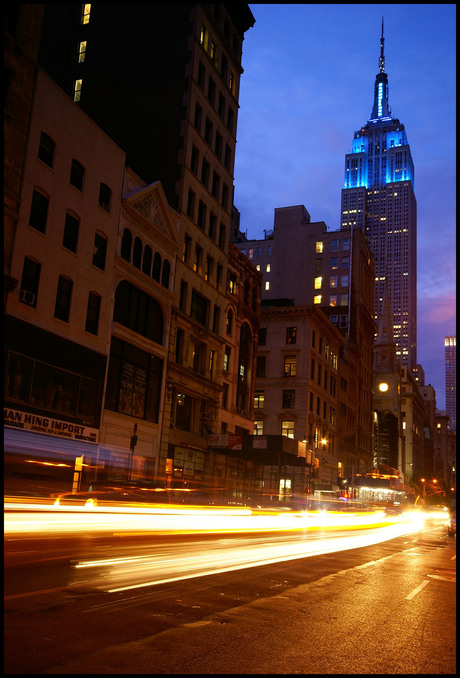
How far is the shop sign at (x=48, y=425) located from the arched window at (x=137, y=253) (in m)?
10.9

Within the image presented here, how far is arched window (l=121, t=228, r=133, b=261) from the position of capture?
37.5 meters

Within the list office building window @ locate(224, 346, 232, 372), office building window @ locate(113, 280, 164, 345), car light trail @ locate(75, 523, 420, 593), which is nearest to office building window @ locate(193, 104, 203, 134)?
office building window @ locate(113, 280, 164, 345)

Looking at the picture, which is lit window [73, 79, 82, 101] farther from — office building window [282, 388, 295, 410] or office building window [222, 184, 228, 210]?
office building window [282, 388, 295, 410]

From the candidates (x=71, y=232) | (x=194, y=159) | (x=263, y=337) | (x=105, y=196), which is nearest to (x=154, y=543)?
(x=71, y=232)

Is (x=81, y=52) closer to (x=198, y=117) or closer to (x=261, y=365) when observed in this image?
(x=198, y=117)

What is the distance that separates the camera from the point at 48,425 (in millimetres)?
29312

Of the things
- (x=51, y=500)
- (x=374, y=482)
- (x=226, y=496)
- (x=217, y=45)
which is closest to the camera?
(x=51, y=500)

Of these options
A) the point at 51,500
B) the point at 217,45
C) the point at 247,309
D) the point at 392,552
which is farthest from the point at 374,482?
the point at 51,500

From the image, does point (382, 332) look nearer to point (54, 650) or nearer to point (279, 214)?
point (279, 214)

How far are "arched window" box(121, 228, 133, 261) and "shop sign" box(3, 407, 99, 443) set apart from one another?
34.8 ft

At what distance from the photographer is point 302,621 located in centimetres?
908

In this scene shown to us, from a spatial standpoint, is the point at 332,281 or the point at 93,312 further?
the point at 332,281

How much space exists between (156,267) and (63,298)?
10000 millimetres

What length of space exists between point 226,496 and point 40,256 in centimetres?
2424
